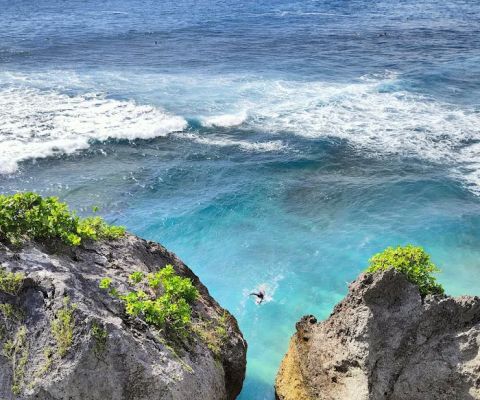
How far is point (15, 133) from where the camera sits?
27297mm

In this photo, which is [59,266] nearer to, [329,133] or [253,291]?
[253,291]

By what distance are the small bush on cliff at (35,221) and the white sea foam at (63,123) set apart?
16.1m

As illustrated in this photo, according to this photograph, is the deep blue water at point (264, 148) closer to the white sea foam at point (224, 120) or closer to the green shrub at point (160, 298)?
the white sea foam at point (224, 120)

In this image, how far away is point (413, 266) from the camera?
1016cm

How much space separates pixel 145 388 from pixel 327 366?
13.8 feet

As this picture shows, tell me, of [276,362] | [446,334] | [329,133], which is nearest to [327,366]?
[446,334]

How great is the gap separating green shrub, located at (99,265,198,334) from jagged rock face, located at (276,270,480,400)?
3195 millimetres

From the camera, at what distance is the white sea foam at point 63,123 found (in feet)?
85.4

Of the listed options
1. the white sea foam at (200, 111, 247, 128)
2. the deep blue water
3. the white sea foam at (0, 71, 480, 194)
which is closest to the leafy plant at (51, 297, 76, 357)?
the deep blue water

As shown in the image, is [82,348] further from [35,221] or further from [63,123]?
[63,123]

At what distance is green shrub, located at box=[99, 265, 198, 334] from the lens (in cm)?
864

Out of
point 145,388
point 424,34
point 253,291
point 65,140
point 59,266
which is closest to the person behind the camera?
point 145,388

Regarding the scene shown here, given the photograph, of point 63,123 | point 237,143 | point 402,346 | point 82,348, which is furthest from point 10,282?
point 63,123

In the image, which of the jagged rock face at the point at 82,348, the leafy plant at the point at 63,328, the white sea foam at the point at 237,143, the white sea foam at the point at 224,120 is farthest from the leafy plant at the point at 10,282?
the white sea foam at the point at 224,120
